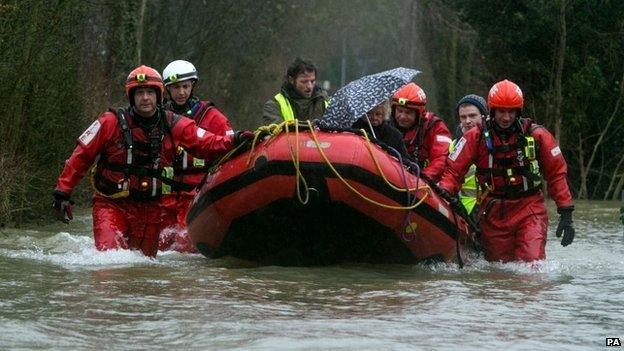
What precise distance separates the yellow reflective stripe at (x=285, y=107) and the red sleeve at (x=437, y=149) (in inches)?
47.3

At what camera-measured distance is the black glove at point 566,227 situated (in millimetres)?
9977

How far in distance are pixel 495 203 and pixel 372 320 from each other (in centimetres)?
356

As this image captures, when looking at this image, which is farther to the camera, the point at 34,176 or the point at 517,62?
the point at 517,62

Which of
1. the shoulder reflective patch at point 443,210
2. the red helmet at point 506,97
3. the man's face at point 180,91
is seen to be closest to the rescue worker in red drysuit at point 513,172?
the red helmet at point 506,97

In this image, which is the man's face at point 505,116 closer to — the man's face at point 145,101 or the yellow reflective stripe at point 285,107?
the yellow reflective stripe at point 285,107

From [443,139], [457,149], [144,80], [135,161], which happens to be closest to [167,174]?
[135,161]

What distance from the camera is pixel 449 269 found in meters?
10.0

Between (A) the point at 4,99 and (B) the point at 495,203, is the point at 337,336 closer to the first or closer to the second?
(B) the point at 495,203

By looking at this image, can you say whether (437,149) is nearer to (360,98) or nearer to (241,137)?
(360,98)

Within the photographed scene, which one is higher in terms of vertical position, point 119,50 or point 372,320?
point 119,50

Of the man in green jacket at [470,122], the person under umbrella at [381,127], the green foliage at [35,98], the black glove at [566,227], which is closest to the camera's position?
the person under umbrella at [381,127]

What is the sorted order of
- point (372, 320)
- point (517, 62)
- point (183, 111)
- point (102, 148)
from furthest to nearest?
point (517, 62)
point (183, 111)
point (102, 148)
point (372, 320)

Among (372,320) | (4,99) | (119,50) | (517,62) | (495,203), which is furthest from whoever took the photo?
(517,62)

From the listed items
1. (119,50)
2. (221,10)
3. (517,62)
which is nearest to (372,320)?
(119,50)
